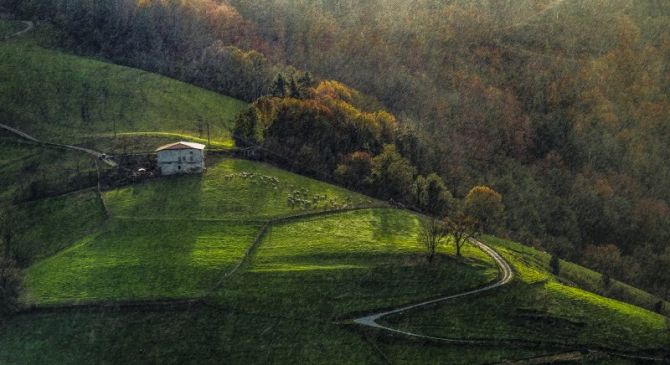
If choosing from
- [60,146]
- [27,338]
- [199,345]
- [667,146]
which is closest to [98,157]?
[60,146]

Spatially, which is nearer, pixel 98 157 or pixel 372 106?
pixel 98 157

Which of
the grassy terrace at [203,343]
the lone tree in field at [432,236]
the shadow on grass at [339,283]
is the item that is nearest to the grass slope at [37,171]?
the grassy terrace at [203,343]

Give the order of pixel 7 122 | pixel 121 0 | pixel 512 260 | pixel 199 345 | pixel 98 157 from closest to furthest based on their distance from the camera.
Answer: pixel 199 345, pixel 512 260, pixel 98 157, pixel 7 122, pixel 121 0

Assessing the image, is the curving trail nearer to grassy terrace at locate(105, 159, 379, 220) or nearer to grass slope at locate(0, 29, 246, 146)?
grassy terrace at locate(105, 159, 379, 220)

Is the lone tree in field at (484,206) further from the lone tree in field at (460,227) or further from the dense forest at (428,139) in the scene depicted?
the lone tree in field at (460,227)

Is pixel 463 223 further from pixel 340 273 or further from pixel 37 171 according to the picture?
pixel 37 171

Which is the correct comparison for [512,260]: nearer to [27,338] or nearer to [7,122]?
Result: [27,338]

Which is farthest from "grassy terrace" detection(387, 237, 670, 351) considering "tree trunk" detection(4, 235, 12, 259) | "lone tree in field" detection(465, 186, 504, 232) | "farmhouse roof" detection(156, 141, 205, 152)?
"tree trunk" detection(4, 235, 12, 259)
